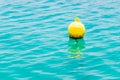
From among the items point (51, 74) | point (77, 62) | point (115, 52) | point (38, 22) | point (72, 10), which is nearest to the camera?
point (51, 74)

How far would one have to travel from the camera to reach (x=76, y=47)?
9.84 m

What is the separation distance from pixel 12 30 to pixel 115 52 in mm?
3962

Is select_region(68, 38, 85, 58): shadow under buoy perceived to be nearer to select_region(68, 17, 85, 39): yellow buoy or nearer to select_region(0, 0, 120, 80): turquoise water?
select_region(0, 0, 120, 80): turquoise water

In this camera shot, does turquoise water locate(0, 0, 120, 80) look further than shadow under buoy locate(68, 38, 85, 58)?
No

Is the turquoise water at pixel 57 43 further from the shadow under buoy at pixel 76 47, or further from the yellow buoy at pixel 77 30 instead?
the yellow buoy at pixel 77 30

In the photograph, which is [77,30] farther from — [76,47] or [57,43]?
[57,43]

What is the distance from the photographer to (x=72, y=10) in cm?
1385

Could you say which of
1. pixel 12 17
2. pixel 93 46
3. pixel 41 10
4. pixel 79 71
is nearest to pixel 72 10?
pixel 41 10

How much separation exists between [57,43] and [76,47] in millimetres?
665

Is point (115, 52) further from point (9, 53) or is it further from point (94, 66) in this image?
point (9, 53)

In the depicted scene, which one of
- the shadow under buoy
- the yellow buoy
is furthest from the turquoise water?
the yellow buoy

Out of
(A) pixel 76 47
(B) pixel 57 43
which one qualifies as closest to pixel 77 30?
(A) pixel 76 47

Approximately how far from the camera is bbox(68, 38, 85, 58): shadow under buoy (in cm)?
924

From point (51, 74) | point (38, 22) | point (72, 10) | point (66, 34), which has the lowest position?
point (51, 74)
